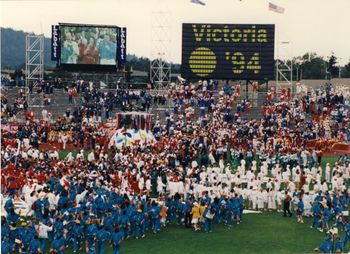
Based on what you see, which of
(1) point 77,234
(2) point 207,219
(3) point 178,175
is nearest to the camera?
(1) point 77,234

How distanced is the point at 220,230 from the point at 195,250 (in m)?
2.65

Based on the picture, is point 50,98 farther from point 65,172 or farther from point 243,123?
point 65,172

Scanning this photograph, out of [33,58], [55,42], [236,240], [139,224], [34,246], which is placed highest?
[55,42]

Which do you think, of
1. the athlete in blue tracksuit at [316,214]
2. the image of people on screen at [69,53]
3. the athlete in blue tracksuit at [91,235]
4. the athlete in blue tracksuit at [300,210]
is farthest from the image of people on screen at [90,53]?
the athlete in blue tracksuit at [91,235]

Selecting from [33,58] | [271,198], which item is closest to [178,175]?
[271,198]

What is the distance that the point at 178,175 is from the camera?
2633 cm

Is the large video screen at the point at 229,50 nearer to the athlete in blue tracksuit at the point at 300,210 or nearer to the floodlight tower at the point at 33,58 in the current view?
the floodlight tower at the point at 33,58

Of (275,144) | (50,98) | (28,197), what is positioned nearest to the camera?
(28,197)

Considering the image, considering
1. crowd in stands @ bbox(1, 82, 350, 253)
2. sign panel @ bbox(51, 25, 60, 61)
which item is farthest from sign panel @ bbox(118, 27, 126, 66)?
sign panel @ bbox(51, 25, 60, 61)

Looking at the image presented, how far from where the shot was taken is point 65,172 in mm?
25875

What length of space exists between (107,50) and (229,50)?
8.45 meters

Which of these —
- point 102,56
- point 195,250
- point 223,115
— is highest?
point 102,56

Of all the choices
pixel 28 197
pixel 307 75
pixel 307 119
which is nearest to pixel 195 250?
pixel 28 197

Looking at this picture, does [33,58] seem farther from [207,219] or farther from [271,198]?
[207,219]
